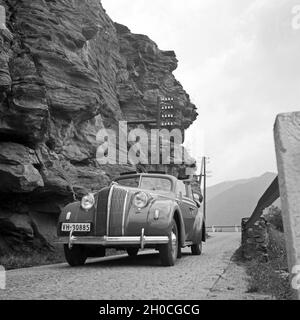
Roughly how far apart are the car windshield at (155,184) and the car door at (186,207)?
280 millimetres

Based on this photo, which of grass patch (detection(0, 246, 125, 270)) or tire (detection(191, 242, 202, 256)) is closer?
grass patch (detection(0, 246, 125, 270))

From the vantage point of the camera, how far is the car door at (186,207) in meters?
8.11

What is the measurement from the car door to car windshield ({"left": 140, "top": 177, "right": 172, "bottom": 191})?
0.92 ft

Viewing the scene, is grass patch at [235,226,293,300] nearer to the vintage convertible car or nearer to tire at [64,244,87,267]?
the vintage convertible car

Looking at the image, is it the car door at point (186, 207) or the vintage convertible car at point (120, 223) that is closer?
the vintage convertible car at point (120, 223)

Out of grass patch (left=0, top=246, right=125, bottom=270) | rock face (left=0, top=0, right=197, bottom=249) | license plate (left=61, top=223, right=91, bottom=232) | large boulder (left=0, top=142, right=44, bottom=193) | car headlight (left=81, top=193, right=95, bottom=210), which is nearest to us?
license plate (left=61, top=223, right=91, bottom=232)

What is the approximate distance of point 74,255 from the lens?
6.81 metres

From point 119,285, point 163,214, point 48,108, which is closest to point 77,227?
point 163,214

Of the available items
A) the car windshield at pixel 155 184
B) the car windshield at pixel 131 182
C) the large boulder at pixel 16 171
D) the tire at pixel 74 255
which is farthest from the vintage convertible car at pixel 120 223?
the large boulder at pixel 16 171

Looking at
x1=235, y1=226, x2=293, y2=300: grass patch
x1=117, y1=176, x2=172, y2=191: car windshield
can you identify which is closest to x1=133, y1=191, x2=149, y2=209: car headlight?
x1=117, y1=176, x2=172, y2=191: car windshield

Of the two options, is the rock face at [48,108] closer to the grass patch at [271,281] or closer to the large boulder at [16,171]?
the large boulder at [16,171]

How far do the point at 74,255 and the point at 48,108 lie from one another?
6.19 metres

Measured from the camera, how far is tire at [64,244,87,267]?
22.1 feet
